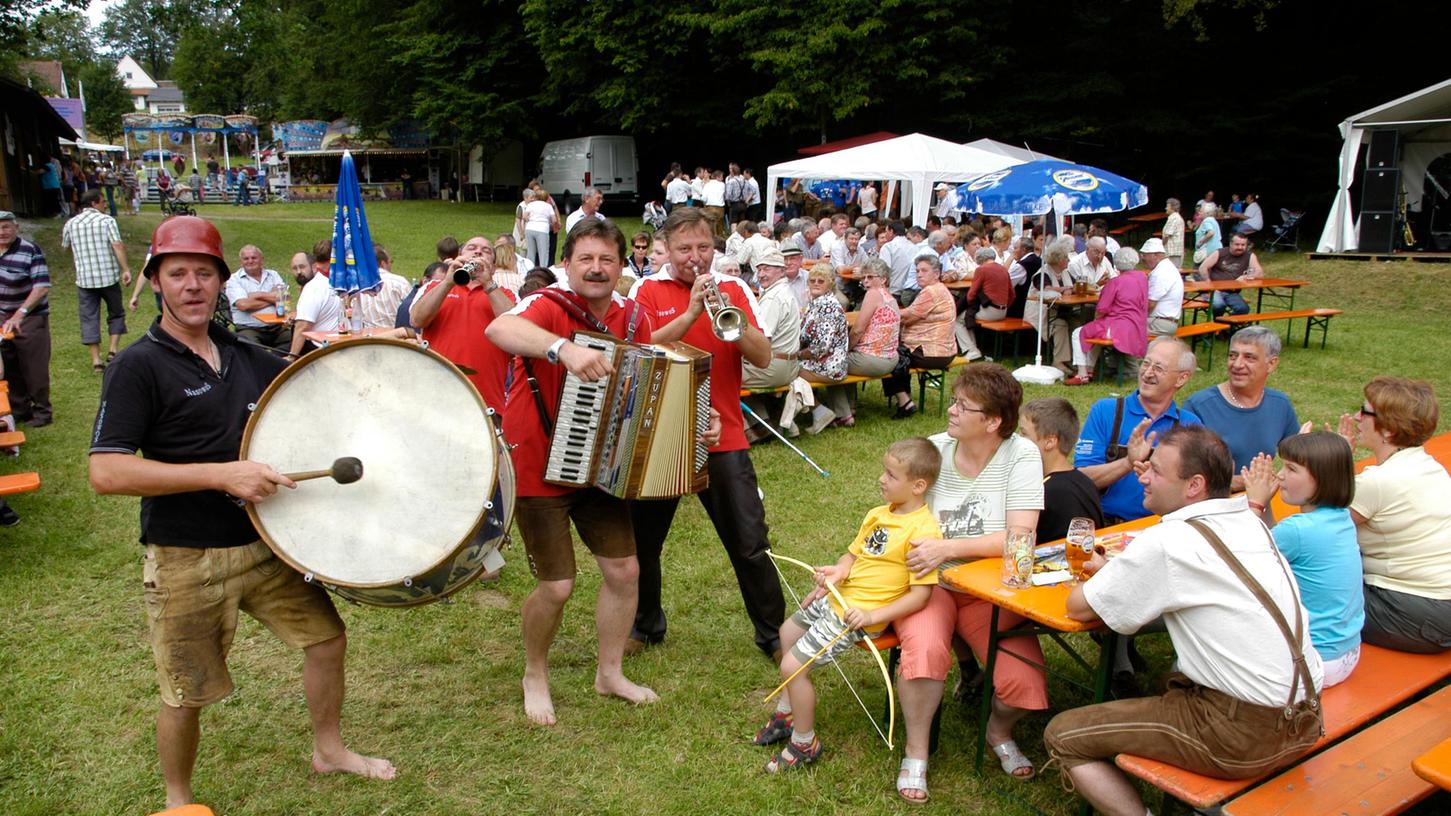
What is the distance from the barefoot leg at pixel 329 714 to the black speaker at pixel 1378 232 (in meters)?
20.3

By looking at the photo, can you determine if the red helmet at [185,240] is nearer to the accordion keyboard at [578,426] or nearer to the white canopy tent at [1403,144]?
the accordion keyboard at [578,426]

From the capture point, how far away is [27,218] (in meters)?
24.0

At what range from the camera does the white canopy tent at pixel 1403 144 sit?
58.3 ft

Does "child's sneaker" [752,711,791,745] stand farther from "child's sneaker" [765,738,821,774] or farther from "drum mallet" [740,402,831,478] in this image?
"drum mallet" [740,402,831,478]

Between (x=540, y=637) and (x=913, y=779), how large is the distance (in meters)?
1.53

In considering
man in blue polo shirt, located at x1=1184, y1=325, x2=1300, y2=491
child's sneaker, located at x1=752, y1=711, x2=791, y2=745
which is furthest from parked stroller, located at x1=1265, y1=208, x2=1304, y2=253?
child's sneaker, located at x1=752, y1=711, x2=791, y2=745

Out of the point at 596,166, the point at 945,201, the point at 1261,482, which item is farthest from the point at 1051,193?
the point at 596,166

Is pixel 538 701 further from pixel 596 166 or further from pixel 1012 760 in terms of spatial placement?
pixel 596 166

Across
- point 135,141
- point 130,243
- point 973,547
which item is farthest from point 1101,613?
point 135,141

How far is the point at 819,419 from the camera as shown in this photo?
338 inches

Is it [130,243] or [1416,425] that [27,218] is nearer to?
[130,243]

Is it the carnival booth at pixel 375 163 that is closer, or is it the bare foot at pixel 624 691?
the bare foot at pixel 624 691

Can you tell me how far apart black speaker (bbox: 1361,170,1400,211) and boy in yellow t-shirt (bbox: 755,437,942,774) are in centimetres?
1865

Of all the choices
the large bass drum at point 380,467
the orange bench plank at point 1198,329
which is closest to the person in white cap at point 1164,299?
the orange bench plank at point 1198,329
